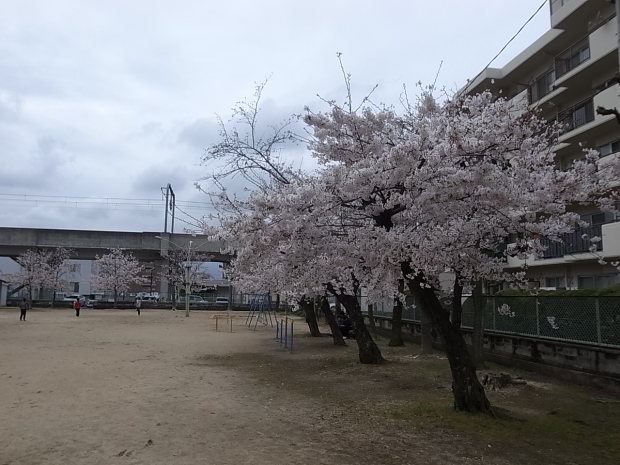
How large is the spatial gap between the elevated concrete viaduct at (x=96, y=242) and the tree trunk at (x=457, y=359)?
46029 mm

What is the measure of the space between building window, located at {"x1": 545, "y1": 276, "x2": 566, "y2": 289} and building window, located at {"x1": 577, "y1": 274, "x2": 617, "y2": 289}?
0.84 meters

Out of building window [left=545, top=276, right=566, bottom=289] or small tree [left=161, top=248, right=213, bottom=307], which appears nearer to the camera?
building window [left=545, top=276, right=566, bottom=289]

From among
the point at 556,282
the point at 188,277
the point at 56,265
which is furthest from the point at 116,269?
the point at 556,282

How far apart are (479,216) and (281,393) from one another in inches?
202

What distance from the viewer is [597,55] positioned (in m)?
18.7

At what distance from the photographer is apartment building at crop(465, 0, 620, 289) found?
59.6ft

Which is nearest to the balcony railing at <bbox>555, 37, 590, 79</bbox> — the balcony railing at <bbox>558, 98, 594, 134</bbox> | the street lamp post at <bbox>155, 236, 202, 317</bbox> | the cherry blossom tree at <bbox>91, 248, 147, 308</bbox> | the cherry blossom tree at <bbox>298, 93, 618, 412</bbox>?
the balcony railing at <bbox>558, 98, 594, 134</bbox>

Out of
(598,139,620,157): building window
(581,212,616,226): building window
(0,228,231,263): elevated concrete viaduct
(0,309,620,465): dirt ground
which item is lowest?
(0,309,620,465): dirt ground

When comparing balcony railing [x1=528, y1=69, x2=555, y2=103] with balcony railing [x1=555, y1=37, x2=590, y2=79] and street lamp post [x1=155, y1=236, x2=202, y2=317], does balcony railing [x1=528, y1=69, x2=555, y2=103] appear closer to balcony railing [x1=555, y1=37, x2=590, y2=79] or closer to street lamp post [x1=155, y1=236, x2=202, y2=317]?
balcony railing [x1=555, y1=37, x2=590, y2=79]

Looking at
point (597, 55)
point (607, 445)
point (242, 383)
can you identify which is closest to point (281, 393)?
point (242, 383)

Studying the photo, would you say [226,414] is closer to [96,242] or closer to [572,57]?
[572,57]

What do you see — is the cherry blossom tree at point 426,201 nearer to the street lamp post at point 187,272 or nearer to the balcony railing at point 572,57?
the balcony railing at point 572,57

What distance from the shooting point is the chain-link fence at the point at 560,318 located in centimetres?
1001

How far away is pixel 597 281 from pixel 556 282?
256 centimetres
